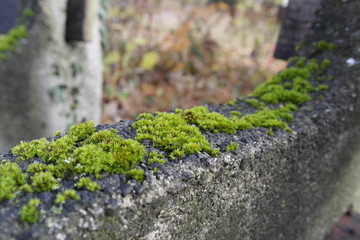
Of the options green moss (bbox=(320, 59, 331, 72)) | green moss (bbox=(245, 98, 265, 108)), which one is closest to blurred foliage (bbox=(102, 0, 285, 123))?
green moss (bbox=(320, 59, 331, 72))

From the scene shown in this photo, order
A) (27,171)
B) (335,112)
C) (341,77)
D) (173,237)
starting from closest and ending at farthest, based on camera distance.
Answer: (27,171) → (173,237) → (335,112) → (341,77)

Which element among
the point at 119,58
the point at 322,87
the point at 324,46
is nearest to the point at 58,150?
the point at 322,87

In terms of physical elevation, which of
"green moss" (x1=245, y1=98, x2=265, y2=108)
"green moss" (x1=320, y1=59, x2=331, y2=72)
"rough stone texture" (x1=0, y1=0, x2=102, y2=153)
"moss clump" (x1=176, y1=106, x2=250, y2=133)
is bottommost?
"rough stone texture" (x1=0, y1=0, x2=102, y2=153)

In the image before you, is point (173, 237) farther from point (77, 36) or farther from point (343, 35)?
point (77, 36)

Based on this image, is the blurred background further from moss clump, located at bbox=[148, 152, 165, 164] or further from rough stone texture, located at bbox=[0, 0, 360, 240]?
moss clump, located at bbox=[148, 152, 165, 164]

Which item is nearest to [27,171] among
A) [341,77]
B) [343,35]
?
[341,77]

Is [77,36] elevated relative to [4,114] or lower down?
elevated
